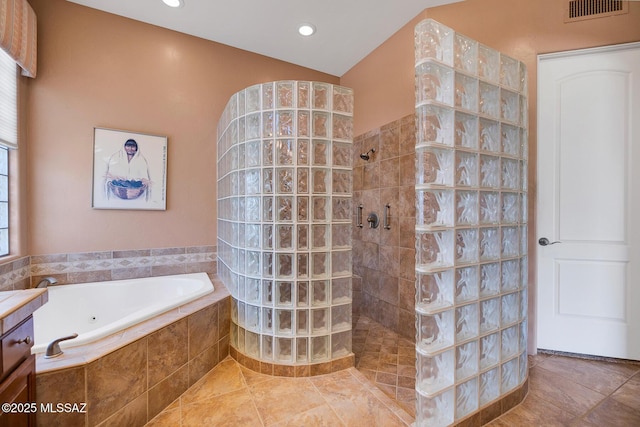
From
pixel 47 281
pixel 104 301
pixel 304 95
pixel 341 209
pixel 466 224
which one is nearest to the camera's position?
pixel 466 224

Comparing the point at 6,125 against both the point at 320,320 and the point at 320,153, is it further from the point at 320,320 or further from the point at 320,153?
the point at 320,320

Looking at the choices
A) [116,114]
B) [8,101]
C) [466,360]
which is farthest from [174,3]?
[466,360]

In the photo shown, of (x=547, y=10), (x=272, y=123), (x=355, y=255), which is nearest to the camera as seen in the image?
(x=272, y=123)

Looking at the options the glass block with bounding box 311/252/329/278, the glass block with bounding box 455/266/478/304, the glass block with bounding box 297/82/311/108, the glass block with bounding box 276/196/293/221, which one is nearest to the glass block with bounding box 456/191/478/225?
the glass block with bounding box 455/266/478/304

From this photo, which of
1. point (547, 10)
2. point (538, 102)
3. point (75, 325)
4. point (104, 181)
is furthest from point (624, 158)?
point (75, 325)

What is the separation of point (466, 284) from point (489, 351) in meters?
0.41

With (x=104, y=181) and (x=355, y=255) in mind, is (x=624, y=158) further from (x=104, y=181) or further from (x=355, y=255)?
(x=104, y=181)

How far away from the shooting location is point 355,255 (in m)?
3.19

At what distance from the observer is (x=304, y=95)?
1.83 m

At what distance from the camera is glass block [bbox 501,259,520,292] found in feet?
4.87

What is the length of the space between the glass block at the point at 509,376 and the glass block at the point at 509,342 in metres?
0.05

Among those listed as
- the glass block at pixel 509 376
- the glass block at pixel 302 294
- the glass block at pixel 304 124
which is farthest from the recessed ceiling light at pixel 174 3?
the glass block at pixel 509 376

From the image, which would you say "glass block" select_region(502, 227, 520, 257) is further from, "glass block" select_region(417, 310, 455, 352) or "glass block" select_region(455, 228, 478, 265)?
"glass block" select_region(417, 310, 455, 352)

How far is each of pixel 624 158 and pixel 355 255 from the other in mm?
2304
